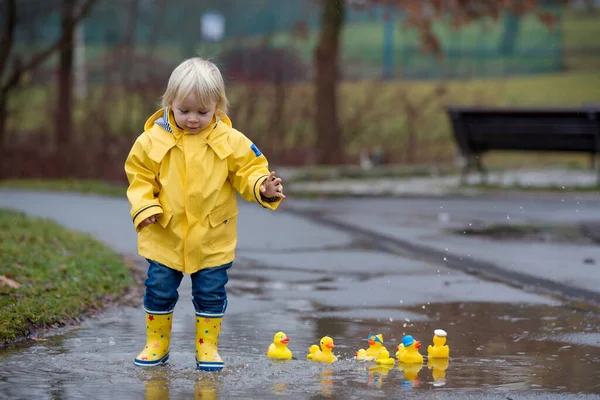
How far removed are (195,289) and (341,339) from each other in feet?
3.50

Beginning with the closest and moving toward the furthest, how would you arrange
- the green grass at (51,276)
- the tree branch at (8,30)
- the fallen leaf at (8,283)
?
the green grass at (51,276), the fallen leaf at (8,283), the tree branch at (8,30)

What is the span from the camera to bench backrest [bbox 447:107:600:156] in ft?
50.5

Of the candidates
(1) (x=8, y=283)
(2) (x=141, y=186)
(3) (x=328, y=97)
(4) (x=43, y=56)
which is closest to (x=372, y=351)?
(2) (x=141, y=186)

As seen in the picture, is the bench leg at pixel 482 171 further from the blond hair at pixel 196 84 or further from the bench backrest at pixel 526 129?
the blond hair at pixel 196 84

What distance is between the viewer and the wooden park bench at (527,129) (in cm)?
1538

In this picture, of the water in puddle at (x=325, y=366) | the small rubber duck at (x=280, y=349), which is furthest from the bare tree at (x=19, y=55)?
the small rubber duck at (x=280, y=349)

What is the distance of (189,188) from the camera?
5.11m

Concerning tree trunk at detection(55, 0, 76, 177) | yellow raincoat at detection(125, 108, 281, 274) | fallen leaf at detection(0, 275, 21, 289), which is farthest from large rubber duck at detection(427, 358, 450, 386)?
tree trunk at detection(55, 0, 76, 177)

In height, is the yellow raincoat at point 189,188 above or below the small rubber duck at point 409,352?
above

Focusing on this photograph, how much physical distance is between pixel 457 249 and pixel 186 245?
199 inches

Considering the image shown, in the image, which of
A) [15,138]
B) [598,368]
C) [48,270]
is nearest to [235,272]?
[48,270]

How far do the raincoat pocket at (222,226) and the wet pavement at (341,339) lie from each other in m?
0.60

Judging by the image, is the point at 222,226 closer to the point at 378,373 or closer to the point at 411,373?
the point at 378,373

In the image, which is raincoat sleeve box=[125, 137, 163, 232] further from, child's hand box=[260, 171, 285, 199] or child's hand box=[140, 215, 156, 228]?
child's hand box=[260, 171, 285, 199]
